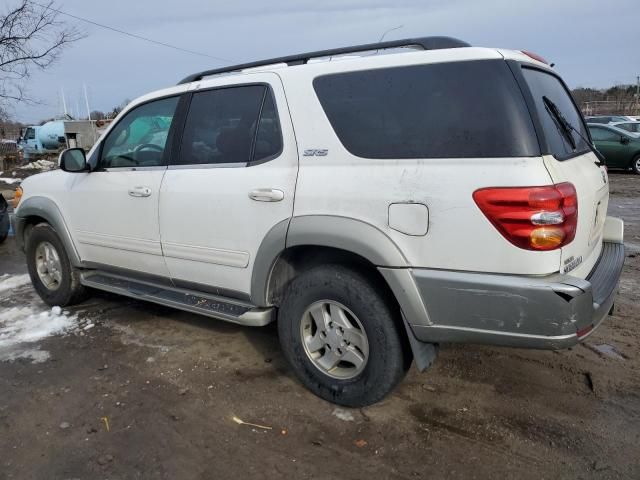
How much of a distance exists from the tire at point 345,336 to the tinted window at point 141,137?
1.58 m

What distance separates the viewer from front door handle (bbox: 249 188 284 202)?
3121 millimetres

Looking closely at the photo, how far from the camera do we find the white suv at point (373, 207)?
246 cm

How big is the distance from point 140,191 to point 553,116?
9.27 feet

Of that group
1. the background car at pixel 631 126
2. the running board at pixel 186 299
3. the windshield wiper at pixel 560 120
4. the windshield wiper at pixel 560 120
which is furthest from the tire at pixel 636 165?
the running board at pixel 186 299

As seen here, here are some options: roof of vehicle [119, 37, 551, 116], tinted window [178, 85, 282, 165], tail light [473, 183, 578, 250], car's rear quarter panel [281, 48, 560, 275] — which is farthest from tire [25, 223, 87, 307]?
tail light [473, 183, 578, 250]

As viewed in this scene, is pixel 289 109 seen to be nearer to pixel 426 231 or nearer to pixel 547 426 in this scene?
pixel 426 231

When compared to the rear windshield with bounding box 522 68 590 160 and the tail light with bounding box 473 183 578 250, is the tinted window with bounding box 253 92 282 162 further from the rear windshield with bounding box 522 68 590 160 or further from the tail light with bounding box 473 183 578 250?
the rear windshield with bounding box 522 68 590 160

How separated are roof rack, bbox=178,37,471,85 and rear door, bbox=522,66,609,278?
45 centimetres

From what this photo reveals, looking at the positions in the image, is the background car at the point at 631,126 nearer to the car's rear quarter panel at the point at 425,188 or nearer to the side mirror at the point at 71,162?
the car's rear quarter panel at the point at 425,188

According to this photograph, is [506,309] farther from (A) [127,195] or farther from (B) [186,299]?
(A) [127,195]

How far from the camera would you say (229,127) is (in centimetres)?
353

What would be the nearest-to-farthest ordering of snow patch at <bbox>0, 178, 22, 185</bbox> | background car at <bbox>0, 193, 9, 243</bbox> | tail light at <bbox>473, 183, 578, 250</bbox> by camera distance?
tail light at <bbox>473, 183, 578, 250</bbox>, background car at <bbox>0, 193, 9, 243</bbox>, snow patch at <bbox>0, 178, 22, 185</bbox>

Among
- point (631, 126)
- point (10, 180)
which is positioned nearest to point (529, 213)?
point (631, 126)

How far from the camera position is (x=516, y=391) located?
3.29 meters
